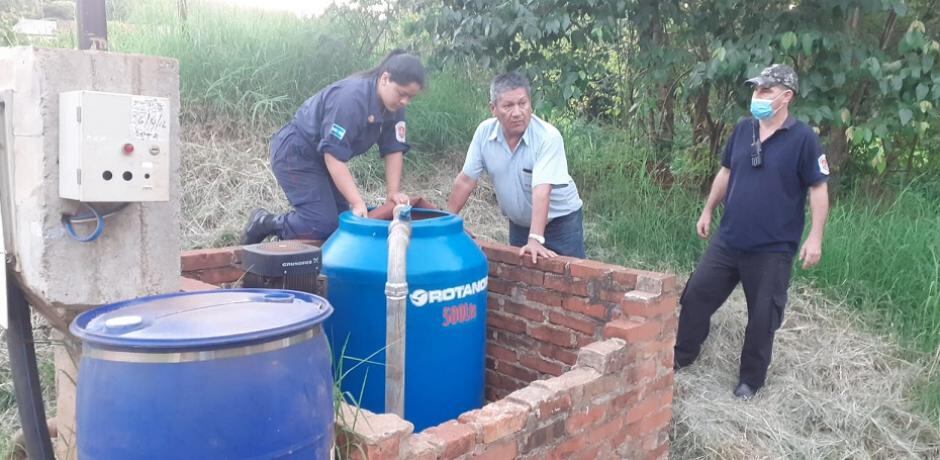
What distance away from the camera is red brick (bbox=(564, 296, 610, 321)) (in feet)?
12.0

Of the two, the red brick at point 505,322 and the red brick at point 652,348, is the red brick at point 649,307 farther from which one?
the red brick at point 505,322

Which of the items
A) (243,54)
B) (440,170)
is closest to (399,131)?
(440,170)

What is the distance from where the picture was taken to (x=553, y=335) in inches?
153

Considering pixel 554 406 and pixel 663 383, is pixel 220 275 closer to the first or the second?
pixel 554 406

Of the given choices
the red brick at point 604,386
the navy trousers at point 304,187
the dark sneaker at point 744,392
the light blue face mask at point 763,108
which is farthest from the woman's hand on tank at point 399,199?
the dark sneaker at point 744,392

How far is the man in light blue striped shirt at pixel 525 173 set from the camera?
12.7 ft

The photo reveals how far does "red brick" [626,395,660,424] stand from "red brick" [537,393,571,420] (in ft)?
1.83

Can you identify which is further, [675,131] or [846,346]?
[675,131]

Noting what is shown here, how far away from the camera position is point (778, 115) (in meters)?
3.91

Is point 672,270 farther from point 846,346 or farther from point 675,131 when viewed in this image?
point 675,131

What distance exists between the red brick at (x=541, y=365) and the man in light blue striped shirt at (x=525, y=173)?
22.5 inches

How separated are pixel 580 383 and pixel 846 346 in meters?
2.38

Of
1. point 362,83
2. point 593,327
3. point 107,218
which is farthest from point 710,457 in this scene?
point 107,218

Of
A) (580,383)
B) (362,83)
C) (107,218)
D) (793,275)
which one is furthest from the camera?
(793,275)
